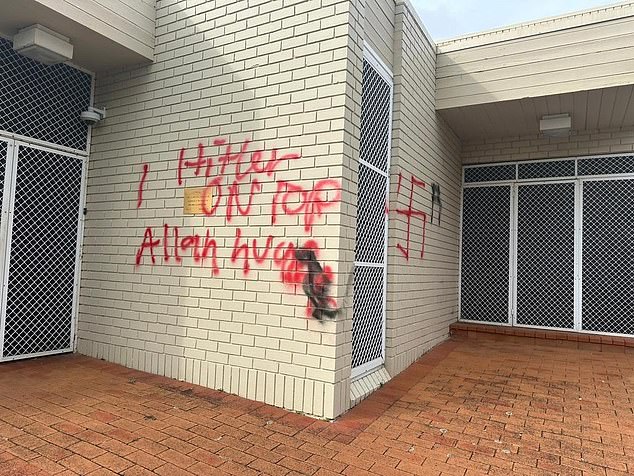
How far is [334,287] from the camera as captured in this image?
12.0ft

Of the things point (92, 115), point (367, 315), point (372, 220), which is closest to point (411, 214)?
point (372, 220)

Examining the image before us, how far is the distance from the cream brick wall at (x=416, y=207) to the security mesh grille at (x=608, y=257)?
2042 mm

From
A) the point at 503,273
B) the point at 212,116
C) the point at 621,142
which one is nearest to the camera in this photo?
the point at 212,116

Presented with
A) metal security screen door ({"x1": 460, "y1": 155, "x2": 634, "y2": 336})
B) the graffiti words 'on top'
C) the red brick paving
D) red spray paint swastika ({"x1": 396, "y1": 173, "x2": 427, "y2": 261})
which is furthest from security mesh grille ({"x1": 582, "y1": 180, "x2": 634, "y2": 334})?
the graffiti words 'on top'

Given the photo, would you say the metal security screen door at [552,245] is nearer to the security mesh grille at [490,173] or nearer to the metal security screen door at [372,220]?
the security mesh grille at [490,173]

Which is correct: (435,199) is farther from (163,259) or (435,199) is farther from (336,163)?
(163,259)

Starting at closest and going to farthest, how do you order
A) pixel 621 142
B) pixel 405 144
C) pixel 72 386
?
pixel 72 386, pixel 405 144, pixel 621 142

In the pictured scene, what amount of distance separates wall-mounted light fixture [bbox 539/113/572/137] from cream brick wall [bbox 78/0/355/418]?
12.4ft

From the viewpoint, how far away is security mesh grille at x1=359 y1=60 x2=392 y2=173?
4.28 metres

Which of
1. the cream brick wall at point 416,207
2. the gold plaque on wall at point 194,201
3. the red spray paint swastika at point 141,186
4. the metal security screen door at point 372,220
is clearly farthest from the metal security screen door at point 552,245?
the red spray paint swastika at point 141,186

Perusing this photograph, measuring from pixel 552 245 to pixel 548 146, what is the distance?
5.11ft

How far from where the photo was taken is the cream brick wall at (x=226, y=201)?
377cm

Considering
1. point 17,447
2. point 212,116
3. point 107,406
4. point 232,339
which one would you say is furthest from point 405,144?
point 17,447

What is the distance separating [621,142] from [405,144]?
3.87 meters
